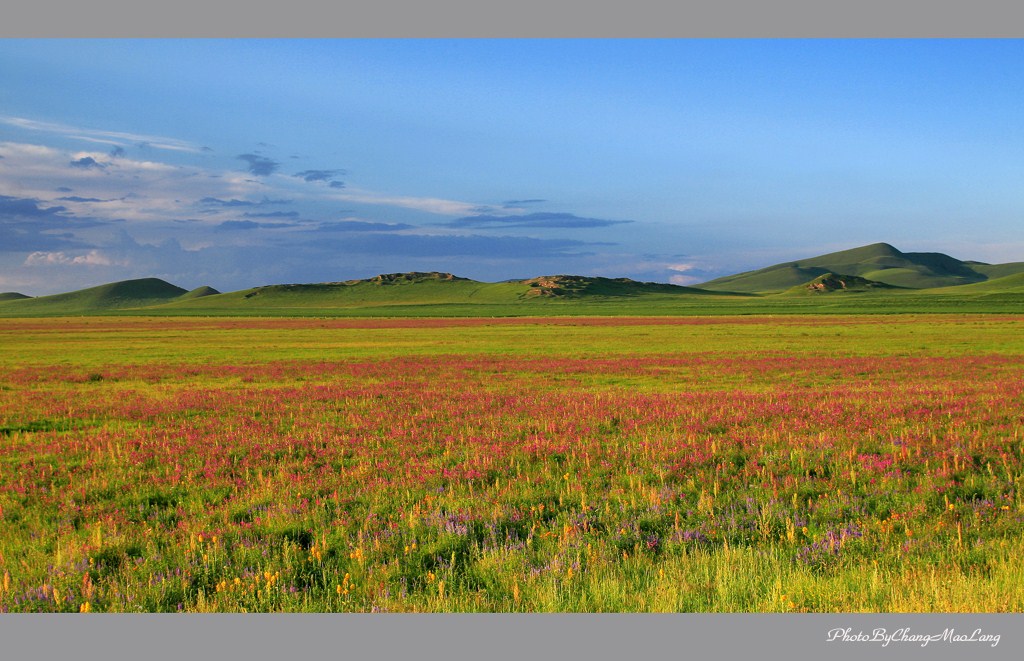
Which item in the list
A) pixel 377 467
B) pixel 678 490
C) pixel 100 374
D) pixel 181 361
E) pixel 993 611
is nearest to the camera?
pixel 993 611

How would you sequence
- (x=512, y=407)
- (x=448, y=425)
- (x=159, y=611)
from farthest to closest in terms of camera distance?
(x=512, y=407) < (x=448, y=425) < (x=159, y=611)

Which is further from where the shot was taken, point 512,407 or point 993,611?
point 512,407

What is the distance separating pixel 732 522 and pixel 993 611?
2.76m

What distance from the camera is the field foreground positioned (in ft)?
20.0

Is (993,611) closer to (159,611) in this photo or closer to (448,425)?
(159,611)

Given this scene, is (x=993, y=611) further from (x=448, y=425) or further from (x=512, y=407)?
(x=512, y=407)

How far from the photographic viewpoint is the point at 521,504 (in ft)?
28.9

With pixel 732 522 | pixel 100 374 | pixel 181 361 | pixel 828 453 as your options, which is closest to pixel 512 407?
pixel 828 453

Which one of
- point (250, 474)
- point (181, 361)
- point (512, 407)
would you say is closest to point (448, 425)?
point (512, 407)

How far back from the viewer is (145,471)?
11.1 metres

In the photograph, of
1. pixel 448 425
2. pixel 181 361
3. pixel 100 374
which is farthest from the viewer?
pixel 181 361

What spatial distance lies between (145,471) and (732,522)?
10.1m

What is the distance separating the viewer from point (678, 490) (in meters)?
9.21

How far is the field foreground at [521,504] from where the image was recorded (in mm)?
6109
